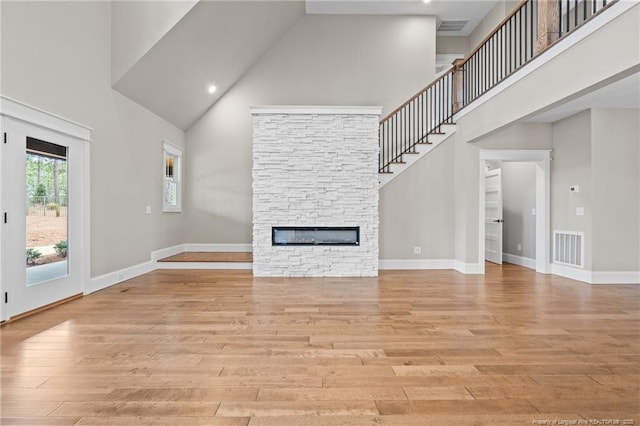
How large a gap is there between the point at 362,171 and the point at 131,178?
12.8 ft

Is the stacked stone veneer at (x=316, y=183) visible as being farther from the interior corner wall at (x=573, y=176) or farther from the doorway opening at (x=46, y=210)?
the interior corner wall at (x=573, y=176)

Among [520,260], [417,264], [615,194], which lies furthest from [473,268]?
[615,194]

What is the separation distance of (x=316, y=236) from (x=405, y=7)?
552cm

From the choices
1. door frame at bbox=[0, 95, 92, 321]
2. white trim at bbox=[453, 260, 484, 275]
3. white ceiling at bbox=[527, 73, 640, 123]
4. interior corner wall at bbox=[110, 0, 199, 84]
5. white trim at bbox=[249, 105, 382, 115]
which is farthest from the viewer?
white trim at bbox=[453, 260, 484, 275]

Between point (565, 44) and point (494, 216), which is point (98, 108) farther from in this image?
point (494, 216)

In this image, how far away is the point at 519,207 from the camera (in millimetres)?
7570

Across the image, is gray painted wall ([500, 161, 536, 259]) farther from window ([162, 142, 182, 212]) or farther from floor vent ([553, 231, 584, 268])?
window ([162, 142, 182, 212])

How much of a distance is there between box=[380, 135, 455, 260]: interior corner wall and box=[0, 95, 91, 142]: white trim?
491 centimetres

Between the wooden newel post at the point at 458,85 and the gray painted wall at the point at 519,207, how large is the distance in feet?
6.77

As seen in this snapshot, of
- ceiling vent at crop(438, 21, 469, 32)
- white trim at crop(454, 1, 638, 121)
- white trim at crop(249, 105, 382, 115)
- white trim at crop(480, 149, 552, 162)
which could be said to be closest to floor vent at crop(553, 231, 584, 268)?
white trim at crop(480, 149, 552, 162)

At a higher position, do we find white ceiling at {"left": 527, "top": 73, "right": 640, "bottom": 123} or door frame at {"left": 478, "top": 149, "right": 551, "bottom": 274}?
white ceiling at {"left": 527, "top": 73, "right": 640, "bottom": 123}

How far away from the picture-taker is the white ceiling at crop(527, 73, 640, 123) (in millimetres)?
4461

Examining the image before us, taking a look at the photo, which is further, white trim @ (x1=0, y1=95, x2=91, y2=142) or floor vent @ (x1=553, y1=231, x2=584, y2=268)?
floor vent @ (x1=553, y1=231, x2=584, y2=268)

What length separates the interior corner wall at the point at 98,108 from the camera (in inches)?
147
